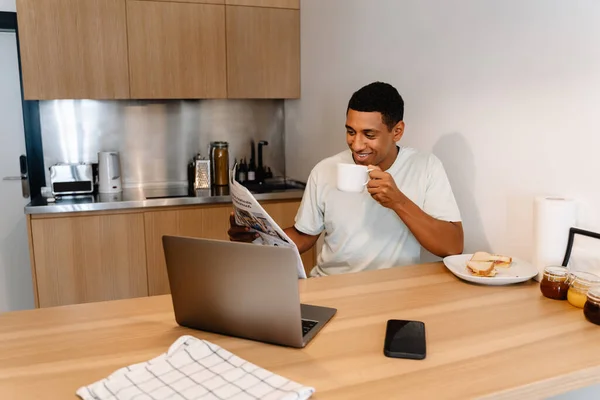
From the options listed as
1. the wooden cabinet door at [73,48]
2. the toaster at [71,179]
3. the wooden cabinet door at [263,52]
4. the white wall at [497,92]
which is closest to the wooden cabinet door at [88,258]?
the toaster at [71,179]

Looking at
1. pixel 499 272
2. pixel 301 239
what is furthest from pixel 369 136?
pixel 499 272

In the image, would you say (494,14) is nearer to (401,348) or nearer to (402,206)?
(402,206)

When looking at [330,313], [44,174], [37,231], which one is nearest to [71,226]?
[37,231]

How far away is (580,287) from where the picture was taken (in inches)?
53.1

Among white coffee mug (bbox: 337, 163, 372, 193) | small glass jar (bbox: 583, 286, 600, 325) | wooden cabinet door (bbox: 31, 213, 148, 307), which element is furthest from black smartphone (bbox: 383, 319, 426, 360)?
wooden cabinet door (bbox: 31, 213, 148, 307)

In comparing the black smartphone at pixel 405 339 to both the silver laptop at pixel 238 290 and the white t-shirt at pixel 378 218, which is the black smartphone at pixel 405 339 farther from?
the white t-shirt at pixel 378 218

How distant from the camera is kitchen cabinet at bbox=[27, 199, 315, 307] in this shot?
2.84 meters

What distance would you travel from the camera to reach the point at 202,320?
1214 mm

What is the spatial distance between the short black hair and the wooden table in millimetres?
624

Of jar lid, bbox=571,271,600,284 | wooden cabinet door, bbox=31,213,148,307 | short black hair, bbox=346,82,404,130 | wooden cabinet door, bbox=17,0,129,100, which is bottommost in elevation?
wooden cabinet door, bbox=31,213,148,307

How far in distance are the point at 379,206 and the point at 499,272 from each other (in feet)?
1.70

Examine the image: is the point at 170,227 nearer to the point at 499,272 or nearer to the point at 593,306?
the point at 499,272

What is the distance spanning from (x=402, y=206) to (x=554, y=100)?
0.55 meters

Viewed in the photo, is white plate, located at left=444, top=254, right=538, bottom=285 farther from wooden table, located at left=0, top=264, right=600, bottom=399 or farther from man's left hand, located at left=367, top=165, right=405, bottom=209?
man's left hand, located at left=367, top=165, right=405, bottom=209
